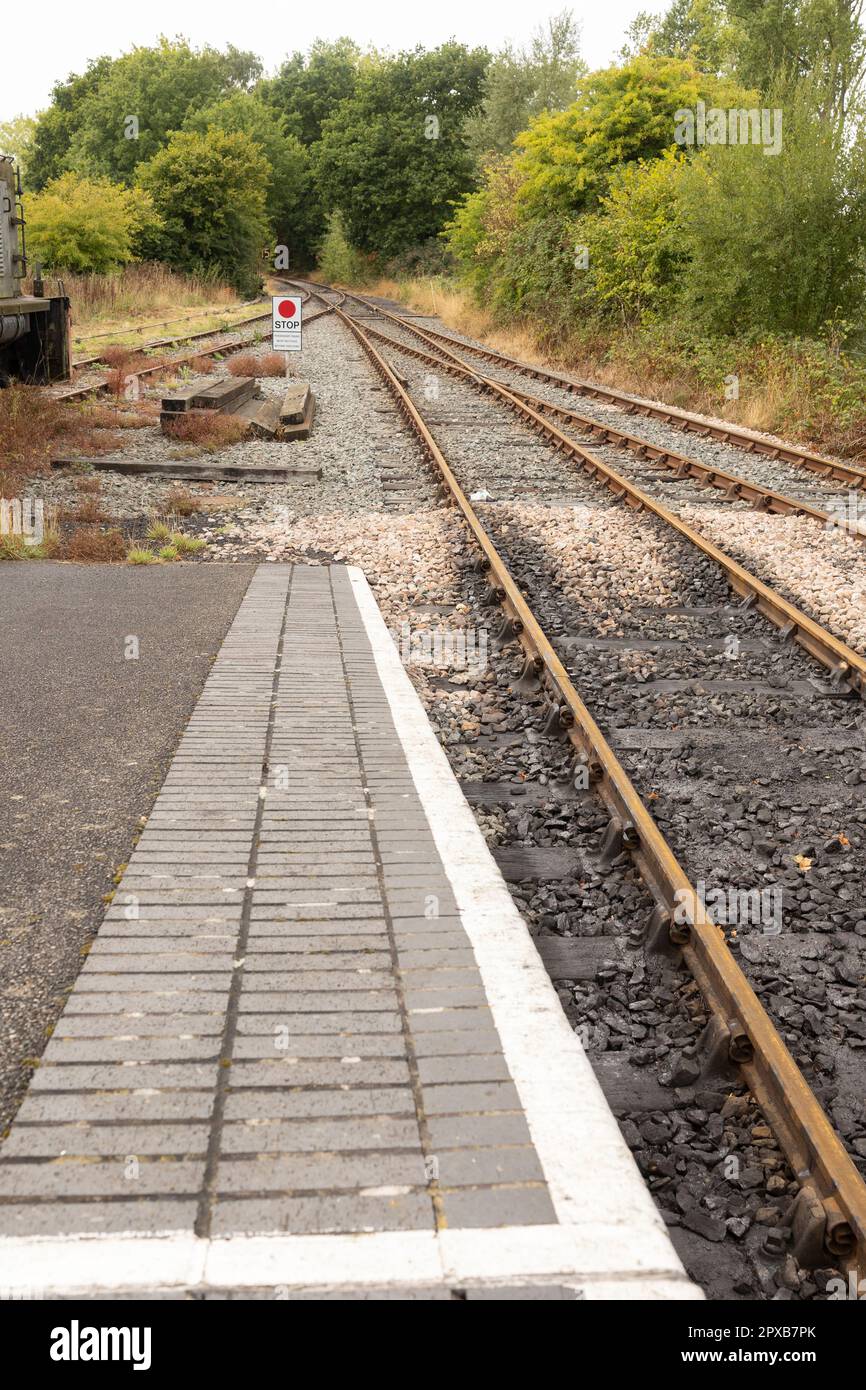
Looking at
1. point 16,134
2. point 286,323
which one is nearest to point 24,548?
point 286,323

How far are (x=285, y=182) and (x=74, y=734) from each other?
75.3m

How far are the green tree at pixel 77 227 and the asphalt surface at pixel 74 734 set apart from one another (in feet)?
86.1

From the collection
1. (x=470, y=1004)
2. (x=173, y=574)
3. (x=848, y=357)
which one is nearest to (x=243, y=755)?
(x=470, y=1004)

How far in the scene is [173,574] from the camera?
25.2 ft

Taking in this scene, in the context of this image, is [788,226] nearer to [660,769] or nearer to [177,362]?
[177,362]

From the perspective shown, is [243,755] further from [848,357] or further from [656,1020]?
[848,357]

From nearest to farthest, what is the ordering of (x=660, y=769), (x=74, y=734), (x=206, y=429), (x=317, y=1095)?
(x=317, y=1095)
(x=74, y=734)
(x=660, y=769)
(x=206, y=429)

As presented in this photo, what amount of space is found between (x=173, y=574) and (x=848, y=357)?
13.9 metres

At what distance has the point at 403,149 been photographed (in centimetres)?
6022

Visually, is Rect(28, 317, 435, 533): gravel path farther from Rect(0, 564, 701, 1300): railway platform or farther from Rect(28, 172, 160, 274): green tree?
Rect(28, 172, 160, 274): green tree

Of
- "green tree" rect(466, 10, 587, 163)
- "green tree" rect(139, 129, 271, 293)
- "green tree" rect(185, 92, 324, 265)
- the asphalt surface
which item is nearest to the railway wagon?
the asphalt surface

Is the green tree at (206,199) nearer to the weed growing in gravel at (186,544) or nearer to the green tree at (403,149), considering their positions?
the green tree at (403,149)

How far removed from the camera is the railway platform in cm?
215
